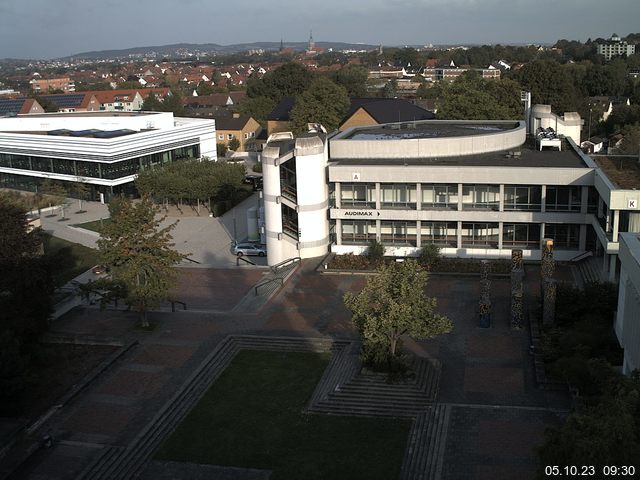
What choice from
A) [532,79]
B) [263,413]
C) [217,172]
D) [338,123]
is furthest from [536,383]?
[532,79]

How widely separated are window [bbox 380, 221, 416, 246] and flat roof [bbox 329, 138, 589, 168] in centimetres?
326

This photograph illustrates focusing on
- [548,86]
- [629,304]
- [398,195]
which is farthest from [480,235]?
[548,86]

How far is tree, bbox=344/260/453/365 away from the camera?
2358 centimetres

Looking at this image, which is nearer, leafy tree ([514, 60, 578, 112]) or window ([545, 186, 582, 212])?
window ([545, 186, 582, 212])

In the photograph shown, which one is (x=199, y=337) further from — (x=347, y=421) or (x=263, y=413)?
(x=347, y=421)

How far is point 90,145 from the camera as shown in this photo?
59.6 meters

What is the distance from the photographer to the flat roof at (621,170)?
32.4 metres

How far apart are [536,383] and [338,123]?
179 ft

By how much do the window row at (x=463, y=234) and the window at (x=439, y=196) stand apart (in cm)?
96

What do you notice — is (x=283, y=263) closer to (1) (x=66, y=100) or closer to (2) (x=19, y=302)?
(2) (x=19, y=302)

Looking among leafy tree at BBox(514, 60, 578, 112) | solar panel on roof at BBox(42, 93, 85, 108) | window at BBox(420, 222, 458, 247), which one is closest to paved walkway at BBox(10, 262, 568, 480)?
window at BBox(420, 222, 458, 247)

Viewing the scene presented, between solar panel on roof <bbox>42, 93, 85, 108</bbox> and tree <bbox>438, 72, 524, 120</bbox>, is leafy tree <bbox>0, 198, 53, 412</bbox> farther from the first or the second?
solar panel on roof <bbox>42, 93, 85, 108</bbox>

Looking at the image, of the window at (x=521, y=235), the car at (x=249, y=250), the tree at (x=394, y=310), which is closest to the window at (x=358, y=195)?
the car at (x=249, y=250)

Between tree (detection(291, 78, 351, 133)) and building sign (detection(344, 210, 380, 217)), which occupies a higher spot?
tree (detection(291, 78, 351, 133))
